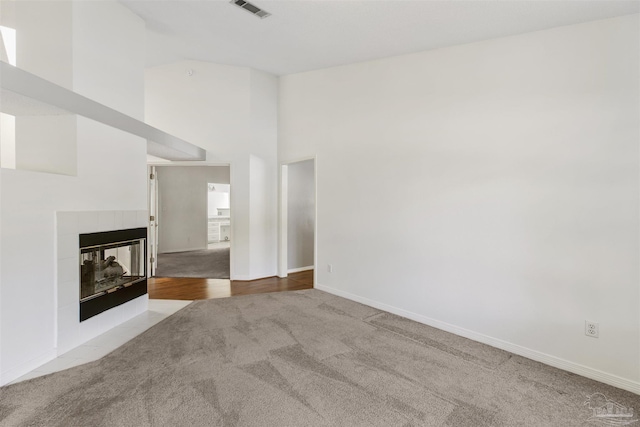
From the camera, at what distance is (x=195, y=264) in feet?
21.9

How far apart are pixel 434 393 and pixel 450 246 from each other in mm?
1543

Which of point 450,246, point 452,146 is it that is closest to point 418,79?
point 452,146

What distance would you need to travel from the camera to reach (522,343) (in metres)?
2.74

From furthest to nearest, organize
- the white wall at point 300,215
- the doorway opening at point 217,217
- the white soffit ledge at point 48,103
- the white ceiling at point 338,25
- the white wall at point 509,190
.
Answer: the doorway opening at point 217,217 → the white wall at point 300,215 → the white ceiling at point 338,25 → the white wall at point 509,190 → the white soffit ledge at point 48,103

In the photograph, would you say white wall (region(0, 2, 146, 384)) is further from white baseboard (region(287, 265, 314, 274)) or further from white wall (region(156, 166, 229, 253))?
white wall (region(156, 166, 229, 253))

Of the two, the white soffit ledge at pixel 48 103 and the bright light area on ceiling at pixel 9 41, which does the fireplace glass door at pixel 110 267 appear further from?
the bright light area on ceiling at pixel 9 41

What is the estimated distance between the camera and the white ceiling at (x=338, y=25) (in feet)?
8.29

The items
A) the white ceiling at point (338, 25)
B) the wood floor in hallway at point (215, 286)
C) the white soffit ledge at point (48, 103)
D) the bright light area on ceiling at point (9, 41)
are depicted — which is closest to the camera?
the white soffit ledge at point (48, 103)

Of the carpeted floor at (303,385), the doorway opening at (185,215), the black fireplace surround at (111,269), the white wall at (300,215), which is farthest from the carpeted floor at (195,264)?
the carpeted floor at (303,385)

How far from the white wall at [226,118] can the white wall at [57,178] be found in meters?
1.52

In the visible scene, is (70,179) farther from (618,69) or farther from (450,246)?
(618,69)

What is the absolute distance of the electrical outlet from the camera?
7.83ft

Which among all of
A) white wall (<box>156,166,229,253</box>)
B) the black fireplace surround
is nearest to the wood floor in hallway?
the black fireplace surround

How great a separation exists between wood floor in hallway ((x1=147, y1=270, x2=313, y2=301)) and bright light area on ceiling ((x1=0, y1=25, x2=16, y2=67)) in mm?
3111
